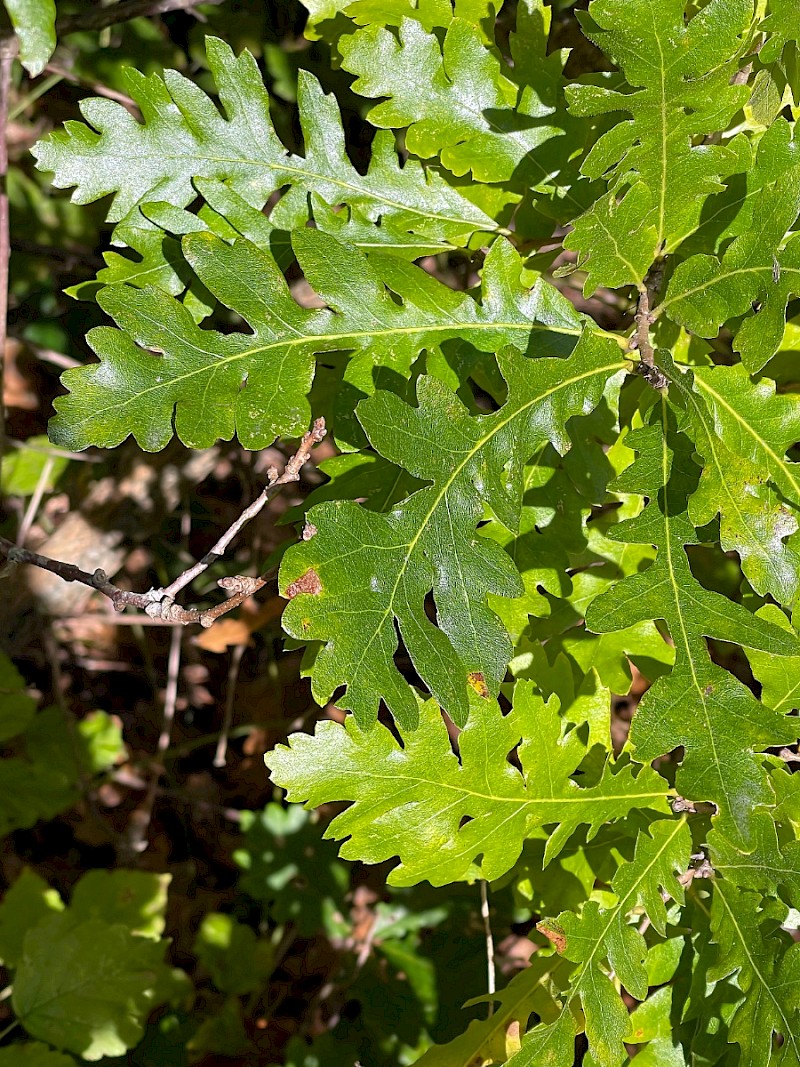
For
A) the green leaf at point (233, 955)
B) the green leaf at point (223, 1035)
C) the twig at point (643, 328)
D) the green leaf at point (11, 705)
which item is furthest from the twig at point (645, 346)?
the green leaf at point (223, 1035)

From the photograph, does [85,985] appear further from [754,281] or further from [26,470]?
[754,281]

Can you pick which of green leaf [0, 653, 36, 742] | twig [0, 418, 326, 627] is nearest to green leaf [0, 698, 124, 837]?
green leaf [0, 653, 36, 742]

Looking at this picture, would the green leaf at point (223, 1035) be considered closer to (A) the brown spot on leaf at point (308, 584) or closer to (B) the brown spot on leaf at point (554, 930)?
(B) the brown spot on leaf at point (554, 930)

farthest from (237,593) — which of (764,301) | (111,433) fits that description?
(764,301)

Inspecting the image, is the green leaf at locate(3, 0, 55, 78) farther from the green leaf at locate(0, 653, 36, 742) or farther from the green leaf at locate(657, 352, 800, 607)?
the green leaf at locate(0, 653, 36, 742)

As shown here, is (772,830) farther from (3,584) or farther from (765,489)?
(3,584)

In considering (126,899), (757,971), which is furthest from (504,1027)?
(126,899)
